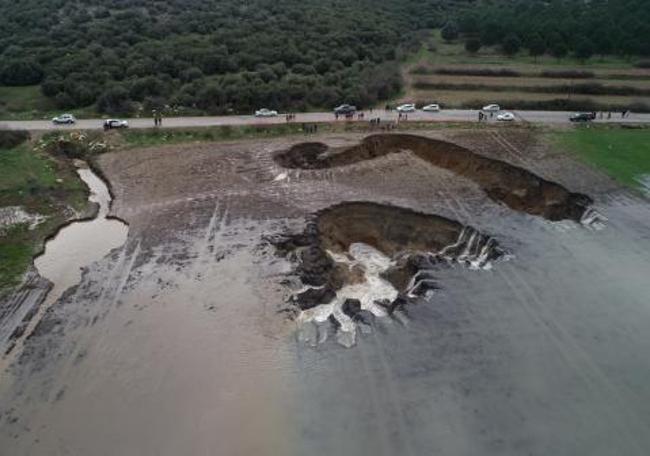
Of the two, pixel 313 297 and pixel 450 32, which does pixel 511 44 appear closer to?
pixel 450 32

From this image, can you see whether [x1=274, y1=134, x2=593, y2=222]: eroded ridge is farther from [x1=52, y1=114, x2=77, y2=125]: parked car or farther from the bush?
the bush

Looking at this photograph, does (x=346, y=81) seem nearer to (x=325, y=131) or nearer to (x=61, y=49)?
(x=325, y=131)

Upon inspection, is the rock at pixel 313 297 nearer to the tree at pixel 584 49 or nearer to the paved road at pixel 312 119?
the paved road at pixel 312 119

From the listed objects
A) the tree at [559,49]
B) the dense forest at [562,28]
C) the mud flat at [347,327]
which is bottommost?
the mud flat at [347,327]

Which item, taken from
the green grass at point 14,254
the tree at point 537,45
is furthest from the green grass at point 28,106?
the tree at point 537,45

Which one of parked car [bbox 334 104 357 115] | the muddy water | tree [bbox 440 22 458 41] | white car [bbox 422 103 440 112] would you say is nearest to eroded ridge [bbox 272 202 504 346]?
the muddy water

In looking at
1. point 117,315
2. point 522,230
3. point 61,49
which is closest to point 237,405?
point 117,315
